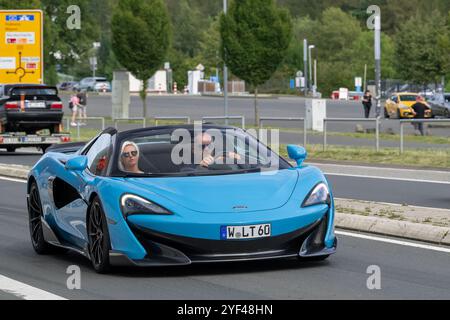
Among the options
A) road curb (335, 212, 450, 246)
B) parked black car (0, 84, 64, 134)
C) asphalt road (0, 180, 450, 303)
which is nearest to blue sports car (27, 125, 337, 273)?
asphalt road (0, 180, 450, 303)

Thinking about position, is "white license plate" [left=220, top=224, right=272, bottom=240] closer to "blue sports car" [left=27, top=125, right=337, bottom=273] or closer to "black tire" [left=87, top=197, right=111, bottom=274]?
"blue sports car" [left=27, top=125, right=337, bottom=273]

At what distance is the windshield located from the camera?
34.4 feet

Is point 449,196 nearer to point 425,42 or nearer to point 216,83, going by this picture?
point 425,42

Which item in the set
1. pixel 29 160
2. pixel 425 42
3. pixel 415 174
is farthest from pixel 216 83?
pixel 415 174

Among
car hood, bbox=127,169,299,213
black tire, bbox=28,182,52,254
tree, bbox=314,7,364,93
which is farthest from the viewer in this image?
tree, bbox=314,7,364,93

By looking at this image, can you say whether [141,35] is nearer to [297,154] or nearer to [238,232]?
[297,154]

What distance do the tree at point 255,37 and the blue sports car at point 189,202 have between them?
128 ft

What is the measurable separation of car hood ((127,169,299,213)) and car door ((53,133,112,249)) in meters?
0.60

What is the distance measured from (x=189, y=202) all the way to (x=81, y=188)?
1341mm

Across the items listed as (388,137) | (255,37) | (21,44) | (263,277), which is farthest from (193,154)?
(255,37)

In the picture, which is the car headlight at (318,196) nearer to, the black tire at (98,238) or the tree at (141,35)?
the black tire at (98,238)

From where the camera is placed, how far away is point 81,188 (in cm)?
1062

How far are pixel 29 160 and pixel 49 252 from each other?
63.5 ft

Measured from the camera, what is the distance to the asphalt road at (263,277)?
877cm
